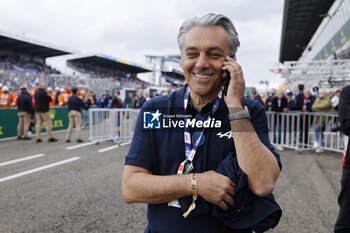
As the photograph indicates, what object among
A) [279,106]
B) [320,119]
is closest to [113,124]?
[279,106]

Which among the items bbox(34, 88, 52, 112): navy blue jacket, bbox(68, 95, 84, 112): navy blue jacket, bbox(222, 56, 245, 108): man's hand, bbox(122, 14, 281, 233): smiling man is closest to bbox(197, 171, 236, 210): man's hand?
bbox(122, 14, 281, 233): smiling man

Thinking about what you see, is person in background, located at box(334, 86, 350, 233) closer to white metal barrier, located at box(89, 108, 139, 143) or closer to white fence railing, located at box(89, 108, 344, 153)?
white fence railing, located at box(89, 108, 344, 153)

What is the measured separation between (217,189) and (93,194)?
11.5 ft

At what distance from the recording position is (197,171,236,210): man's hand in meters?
1.09

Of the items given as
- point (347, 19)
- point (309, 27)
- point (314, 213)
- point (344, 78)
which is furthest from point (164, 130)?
point (309, 27)

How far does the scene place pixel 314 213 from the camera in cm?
351

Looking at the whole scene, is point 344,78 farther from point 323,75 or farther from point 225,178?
point 225,178

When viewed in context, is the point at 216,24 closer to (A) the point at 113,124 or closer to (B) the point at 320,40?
(A) the point at 113,124

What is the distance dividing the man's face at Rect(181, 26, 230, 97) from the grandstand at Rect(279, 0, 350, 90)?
331 inches

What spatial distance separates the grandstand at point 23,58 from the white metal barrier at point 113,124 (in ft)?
55.7

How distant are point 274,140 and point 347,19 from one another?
15671 millimetres

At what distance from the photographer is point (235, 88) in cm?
116

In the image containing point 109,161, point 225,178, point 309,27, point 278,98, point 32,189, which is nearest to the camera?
point 225,178

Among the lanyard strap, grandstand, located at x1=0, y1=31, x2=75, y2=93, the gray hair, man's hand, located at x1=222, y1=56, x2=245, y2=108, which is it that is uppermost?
grandstand, located at x1=0, y1=31, x2=75, y2=93
